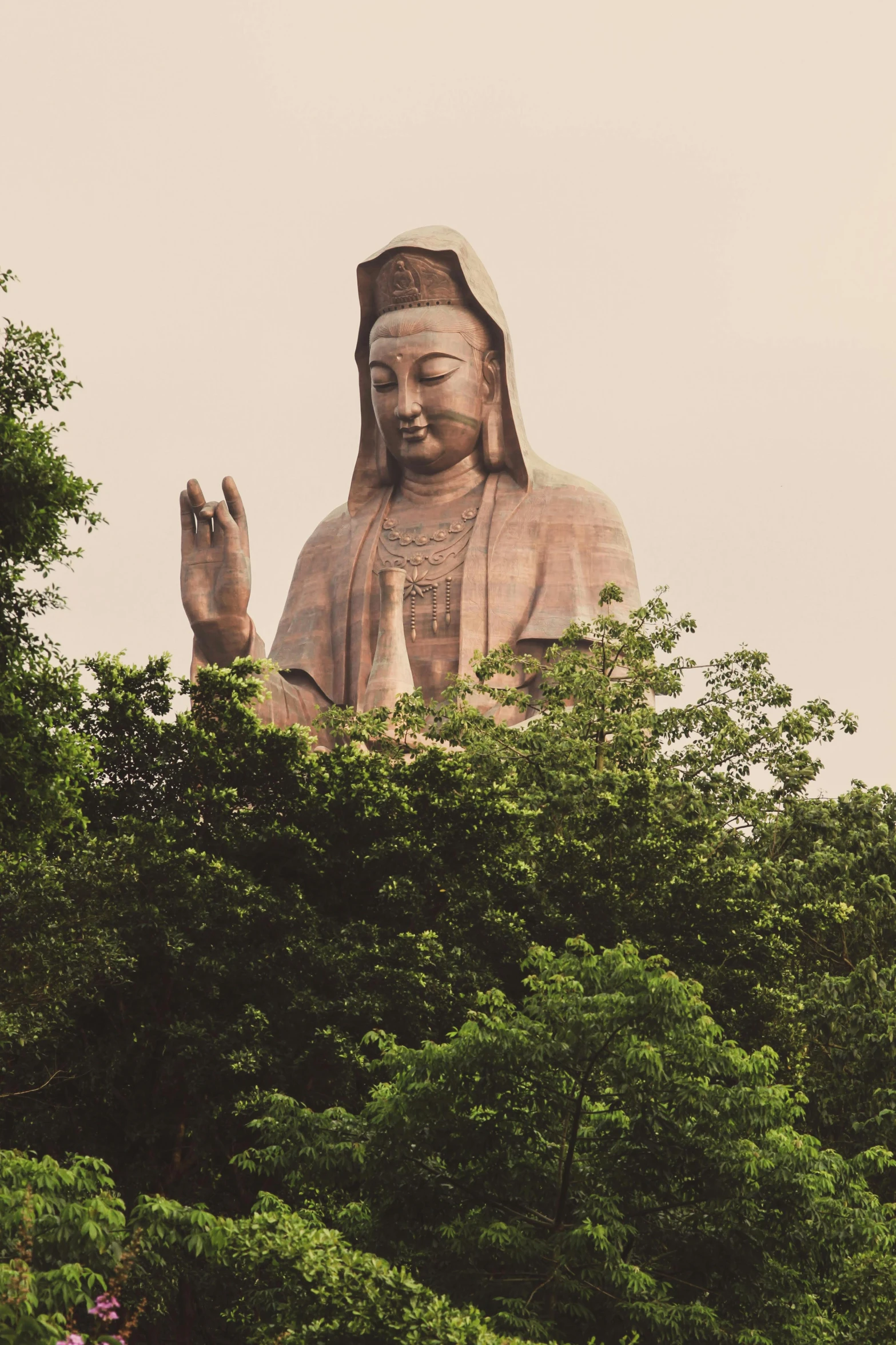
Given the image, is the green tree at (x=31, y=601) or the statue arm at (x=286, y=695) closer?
the green tree at (x=31, y=601)

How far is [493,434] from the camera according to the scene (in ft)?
85.5

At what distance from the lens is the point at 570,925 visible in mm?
16828

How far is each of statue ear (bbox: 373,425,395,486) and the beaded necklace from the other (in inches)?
29.0

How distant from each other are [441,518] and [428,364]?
2099 millimetres

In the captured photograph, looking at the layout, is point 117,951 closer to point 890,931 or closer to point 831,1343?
point 831,1343

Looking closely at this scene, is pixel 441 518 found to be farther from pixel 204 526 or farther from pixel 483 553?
pixel 204 526

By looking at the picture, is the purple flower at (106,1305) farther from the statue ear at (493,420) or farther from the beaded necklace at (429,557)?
the statue ear at (493,420)

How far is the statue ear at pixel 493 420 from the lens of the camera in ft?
84.6

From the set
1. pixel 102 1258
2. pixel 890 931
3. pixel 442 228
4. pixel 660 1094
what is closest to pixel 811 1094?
pixel 890 931

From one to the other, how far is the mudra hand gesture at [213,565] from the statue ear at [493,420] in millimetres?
4303

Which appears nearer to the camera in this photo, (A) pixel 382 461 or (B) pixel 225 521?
(B) pixel 225 521

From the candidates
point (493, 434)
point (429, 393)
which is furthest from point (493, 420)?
point (429, 393)

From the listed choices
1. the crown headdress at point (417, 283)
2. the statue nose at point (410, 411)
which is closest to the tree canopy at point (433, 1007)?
the statue nose at point (410, 411)

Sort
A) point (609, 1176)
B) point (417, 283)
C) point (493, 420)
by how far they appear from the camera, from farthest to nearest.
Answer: point (493, 420) < point (417, 283) < point (609, 1176)
